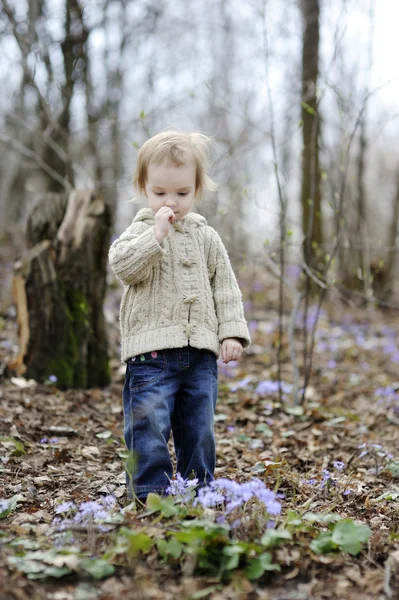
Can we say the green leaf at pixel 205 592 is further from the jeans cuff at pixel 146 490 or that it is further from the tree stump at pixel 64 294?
the tree stump at pixel 64 294

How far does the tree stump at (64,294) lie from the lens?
205 inches

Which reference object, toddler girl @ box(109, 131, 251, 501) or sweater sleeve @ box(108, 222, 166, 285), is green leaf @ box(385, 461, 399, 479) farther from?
sweater sleeve @ box(108, 222, 166, 285)

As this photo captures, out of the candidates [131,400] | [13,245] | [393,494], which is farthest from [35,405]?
[13,245]

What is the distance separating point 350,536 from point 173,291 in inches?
53.9

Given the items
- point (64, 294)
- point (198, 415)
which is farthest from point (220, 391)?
point (198, 415)

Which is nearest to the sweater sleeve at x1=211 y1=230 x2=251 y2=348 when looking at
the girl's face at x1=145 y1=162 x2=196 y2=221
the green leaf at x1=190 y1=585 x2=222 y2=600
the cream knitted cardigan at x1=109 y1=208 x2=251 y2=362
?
the cream knitted cardigan at x1=109 y1=208 x2=251 y2=362

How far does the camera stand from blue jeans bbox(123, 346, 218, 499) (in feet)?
9.39

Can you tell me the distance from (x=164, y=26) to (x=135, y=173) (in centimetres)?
932

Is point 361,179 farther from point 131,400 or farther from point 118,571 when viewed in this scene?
point 118,571

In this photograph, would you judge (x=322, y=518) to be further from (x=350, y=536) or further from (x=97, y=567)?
(x=97, y=567)

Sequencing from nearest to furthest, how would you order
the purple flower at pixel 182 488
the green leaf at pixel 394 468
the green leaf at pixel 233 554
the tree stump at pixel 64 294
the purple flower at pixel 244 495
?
the green leaf at pixel 233 554 < the purple flower at pixel 244 495 < the purple flower at pixel 182 488 < the green leaf at pixel 394 468 < the tree stump at pixel 64 294

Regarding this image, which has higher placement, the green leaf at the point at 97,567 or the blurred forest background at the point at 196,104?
the blurred forest background at the point at 196,104

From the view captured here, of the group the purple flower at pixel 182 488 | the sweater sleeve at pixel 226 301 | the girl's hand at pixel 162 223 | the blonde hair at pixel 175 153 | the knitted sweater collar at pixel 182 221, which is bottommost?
the purple flower at pixel 182 488

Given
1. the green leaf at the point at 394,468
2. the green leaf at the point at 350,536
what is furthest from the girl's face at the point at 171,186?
the green leaf at the point at 394,468
